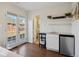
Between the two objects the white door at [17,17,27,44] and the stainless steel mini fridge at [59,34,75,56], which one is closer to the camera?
the white door at [17,17,27,44]

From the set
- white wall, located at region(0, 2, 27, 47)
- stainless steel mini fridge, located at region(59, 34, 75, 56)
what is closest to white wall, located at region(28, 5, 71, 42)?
white wall, located at region(0, 2, 27, 47)

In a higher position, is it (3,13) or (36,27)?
(3,13)

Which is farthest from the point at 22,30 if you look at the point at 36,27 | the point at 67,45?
the point at 67,45

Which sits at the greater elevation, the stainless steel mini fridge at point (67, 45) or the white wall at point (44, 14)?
the white wall at point (44, 14)

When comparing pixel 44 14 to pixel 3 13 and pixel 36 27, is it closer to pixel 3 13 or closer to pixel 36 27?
pixel 36 27

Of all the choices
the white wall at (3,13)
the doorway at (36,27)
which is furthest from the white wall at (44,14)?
the white wall at (3,13)

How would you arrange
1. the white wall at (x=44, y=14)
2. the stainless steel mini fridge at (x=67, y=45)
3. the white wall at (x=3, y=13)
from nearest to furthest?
the white wall at (x=3, y=13) < the white wall at (x=44, y=14) < the stainless steel mini fridge at (x=67, y=45)

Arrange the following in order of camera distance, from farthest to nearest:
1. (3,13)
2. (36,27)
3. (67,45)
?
1. (67,45)
2. (36,27)
3. (3,13)

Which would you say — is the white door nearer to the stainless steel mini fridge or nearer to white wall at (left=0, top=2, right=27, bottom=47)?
white wall at (left=0, top=2, right=27, bottom=47)

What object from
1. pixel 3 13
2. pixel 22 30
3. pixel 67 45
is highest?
pixel 3 13

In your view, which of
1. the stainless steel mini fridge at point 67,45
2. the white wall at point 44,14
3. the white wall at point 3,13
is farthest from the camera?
the stainless steel mini fridge at point 67,45

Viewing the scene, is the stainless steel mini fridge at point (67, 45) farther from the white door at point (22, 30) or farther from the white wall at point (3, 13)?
the white wall at point (3, 13)

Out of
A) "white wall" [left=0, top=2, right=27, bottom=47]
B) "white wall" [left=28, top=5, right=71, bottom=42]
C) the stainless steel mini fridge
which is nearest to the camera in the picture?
"white wall" [left=0, top=2, right=27, bottom=47]

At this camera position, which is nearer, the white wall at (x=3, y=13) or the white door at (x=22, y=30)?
the white wall at (x=3, y=13)
